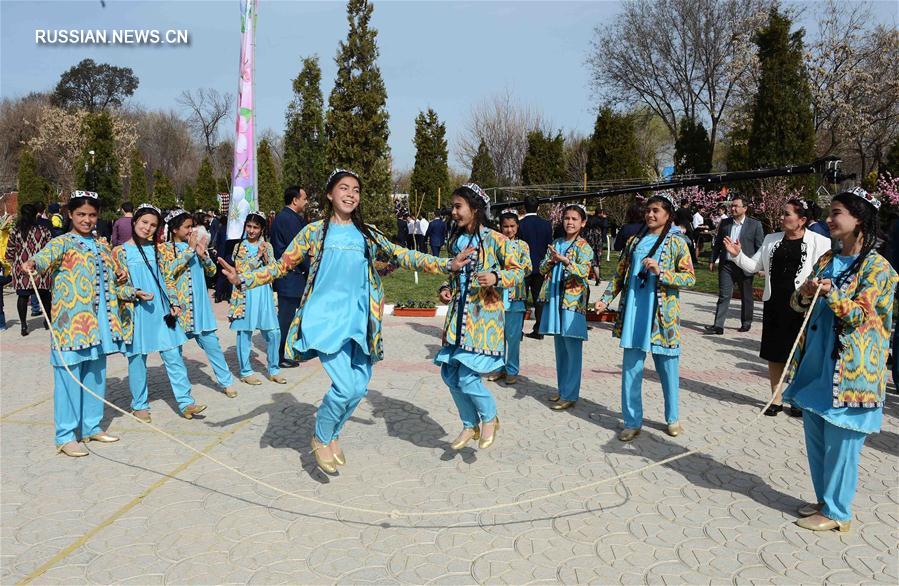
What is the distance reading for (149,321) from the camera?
5863mm

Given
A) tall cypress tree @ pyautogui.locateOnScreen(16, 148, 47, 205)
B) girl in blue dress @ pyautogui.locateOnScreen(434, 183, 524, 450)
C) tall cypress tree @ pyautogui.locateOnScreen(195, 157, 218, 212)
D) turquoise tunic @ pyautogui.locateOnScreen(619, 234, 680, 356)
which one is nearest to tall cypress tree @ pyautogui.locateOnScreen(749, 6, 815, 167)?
turquoise tunic @ pyautogui.locateOnScreen(619, 234, 680, 356)

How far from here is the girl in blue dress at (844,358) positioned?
12.0 ft

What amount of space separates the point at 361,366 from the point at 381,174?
1688 cm

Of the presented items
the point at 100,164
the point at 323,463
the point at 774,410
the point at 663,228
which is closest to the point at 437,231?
the point at 774,410

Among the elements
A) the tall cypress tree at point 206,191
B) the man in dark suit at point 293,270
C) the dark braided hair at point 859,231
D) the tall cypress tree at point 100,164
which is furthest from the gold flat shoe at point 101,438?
the tall cypress tree at point 206,191

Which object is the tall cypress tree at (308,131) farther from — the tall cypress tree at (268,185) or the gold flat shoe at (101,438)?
the gold flat shoe at (101,438)

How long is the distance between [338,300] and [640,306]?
2466 mm

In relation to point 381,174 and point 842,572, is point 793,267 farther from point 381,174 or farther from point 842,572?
point 381,174

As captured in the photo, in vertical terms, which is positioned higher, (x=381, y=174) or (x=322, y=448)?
(x=381, y=174)

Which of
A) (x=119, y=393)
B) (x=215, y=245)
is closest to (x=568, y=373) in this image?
(x=119, y=393)

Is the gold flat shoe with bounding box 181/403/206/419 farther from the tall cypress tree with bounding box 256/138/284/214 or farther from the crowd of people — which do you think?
the tall cypress tree with bounding box 256/138/284/214

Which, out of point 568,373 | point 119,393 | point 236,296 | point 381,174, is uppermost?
point 381,174

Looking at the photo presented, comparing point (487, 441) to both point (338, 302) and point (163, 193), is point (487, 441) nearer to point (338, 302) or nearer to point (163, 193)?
point (338, 302)

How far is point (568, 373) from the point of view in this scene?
6.37 metres
